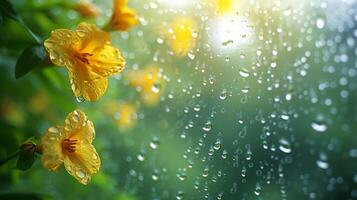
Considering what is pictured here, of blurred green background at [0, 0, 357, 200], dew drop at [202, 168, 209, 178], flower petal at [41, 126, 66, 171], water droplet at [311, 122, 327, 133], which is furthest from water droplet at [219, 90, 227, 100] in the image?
flower petal at [41, 126, 66, 171]

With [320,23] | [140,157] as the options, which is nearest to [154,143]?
[140,157]

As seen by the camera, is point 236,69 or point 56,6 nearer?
point 236,69

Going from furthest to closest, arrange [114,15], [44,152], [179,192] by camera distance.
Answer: [179,192], [114,15], [44,152]

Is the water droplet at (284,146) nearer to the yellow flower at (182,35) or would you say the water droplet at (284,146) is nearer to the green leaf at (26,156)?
the yellow flower at (182,35)

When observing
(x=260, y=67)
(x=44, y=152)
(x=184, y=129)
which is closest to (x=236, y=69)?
(x=260, y=67)

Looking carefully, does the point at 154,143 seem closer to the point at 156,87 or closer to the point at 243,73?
the point at 156,87

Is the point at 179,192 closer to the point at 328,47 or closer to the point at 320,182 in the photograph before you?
the point at 320,182

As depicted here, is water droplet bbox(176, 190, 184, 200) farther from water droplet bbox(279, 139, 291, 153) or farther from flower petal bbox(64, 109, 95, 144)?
flower petal bbox(64, 109, 95, 144)
